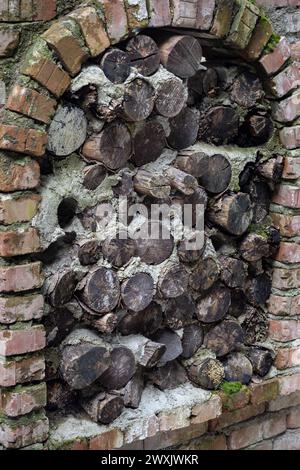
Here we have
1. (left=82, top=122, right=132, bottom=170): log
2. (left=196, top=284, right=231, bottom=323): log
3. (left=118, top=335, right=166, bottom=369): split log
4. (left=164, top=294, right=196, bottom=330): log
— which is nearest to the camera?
(left=82, top=122, right=132, bottom=170): log

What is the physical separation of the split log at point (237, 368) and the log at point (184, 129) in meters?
0.95

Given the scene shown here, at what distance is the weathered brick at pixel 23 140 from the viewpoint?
7.04ft

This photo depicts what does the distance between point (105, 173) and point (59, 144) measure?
0.23 m

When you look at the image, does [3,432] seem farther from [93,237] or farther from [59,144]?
[59,144]

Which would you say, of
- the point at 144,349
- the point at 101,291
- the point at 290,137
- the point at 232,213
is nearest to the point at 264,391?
the point at 144,349

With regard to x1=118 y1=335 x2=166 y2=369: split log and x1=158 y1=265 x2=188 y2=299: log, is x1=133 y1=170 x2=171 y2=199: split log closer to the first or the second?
x1=158 y1=265 x2=188 y2=299: log

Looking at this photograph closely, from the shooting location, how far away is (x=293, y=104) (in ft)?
9.30

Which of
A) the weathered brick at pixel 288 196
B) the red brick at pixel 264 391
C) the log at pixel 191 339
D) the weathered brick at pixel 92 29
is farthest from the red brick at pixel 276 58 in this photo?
the red brick at pixel 264 391

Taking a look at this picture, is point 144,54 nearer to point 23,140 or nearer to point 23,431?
point 23,140

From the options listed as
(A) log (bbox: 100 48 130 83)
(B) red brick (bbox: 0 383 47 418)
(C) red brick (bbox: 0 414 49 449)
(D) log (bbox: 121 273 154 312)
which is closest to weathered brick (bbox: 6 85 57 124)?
(A) log (bbox: 100 48 130 83)

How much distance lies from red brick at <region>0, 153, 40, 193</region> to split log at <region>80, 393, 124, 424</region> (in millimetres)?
841

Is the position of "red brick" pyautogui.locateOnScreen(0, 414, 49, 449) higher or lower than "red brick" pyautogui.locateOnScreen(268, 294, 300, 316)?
lower

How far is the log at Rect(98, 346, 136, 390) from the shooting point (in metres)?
2.53

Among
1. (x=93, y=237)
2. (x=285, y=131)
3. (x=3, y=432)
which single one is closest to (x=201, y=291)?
(x=93, y=237)
